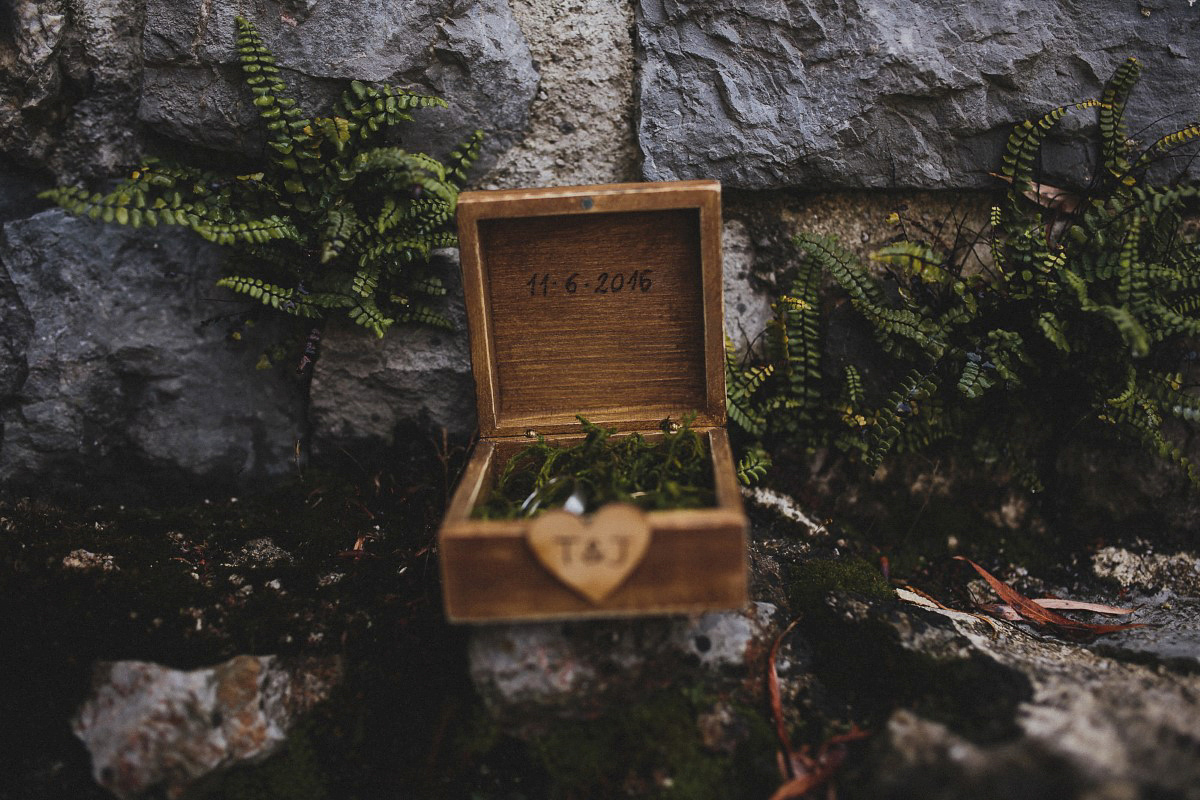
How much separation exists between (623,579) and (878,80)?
263cm

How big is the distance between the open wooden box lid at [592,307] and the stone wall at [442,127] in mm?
616

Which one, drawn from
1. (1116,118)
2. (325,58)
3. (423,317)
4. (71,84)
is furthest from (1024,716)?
(71,84)

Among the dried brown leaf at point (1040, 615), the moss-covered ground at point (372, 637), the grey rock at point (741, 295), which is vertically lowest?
the dried brown leaf at point (1040, 615)

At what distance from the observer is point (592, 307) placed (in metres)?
3.15

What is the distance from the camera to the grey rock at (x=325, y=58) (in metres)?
3.22

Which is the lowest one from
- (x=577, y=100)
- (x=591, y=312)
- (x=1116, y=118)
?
(x=591, y=312)

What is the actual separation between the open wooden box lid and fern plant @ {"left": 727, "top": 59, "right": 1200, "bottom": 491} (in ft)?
1.79

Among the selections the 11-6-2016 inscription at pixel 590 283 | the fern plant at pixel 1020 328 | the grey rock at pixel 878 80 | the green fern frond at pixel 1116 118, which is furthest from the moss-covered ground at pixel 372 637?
the green fern frond at pixel 1116 118

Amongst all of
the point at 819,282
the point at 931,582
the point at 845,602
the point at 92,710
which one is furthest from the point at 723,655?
the point at 92,710

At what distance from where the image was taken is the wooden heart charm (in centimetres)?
215

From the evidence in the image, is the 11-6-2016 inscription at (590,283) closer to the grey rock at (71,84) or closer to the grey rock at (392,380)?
the grey rock at (392,380)

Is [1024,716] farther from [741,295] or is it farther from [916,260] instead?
[741,295]

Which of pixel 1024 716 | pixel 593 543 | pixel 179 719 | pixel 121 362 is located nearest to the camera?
pixel 593 543

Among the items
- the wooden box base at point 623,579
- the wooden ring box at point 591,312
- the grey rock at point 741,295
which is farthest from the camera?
the grey rock at point 741,295
